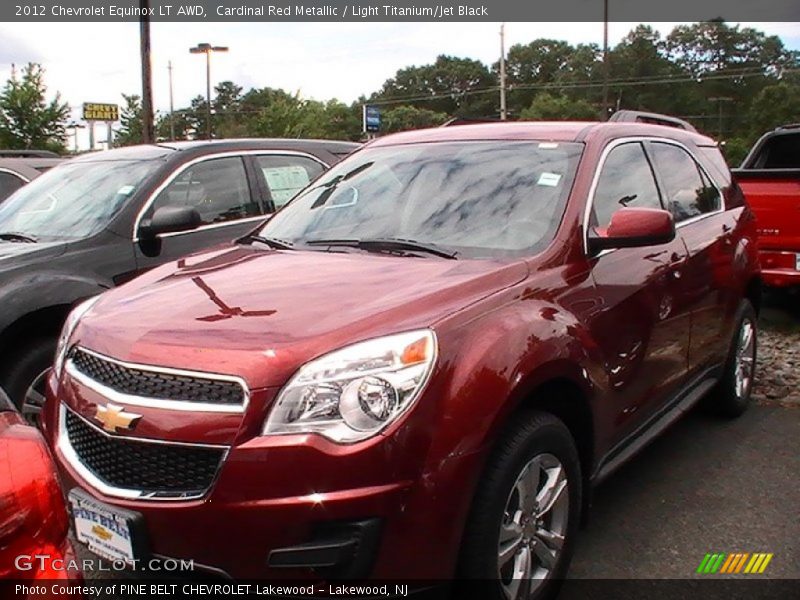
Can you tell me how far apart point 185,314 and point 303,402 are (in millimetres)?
608

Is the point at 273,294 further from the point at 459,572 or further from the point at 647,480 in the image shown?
the point at 647,480

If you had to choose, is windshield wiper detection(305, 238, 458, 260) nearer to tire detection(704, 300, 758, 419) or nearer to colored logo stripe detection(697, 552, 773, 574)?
colored logo stripe detection(697, 552, 773, 574)

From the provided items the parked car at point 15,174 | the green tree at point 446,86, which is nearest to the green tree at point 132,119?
the parked car at point 15,174

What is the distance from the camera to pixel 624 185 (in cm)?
366

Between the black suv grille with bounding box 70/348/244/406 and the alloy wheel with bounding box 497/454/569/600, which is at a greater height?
the black suv grille with bounding box 70/348/244/406

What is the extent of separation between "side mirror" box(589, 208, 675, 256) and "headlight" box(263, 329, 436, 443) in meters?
1.18

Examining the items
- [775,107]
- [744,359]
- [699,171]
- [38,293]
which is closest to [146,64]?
[38,293]

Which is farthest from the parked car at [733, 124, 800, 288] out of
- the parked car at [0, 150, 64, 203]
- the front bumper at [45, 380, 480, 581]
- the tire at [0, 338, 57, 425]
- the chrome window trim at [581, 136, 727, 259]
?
the parked car at [0, 150, 64, 203]

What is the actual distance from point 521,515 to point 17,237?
3.74 meters

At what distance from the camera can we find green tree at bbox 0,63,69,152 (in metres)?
19.8

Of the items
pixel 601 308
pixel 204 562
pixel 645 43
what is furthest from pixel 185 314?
pixel 645 43

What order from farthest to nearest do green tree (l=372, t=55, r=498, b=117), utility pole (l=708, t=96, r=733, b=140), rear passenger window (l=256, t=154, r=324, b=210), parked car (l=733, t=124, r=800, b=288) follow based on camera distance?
1. green tree (l=372, t=55, r=498, b=117)
2. utility pole (l=708, t=96, r=733, b=140)
3. parked car (l=733, t=124, r=800, b=288)
4. rear passenger window (l=256, t=154, r=324, b=210)

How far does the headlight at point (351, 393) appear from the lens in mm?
2166

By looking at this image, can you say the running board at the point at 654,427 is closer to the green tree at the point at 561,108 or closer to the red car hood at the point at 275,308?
the red car hood at the point at 275,308
